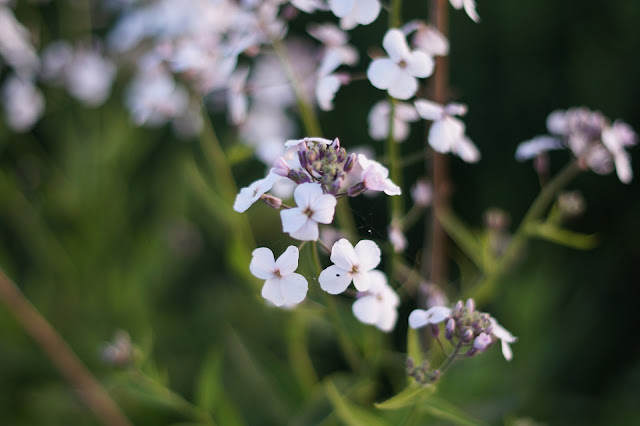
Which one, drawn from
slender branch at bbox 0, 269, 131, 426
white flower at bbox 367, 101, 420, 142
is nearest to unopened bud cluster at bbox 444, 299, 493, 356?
white flower at bbox 367, 101, 420, 142

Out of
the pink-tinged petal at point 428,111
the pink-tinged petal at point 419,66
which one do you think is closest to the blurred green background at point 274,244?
the pink-tinged petal at point 428,111

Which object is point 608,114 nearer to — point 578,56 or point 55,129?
point 578,56

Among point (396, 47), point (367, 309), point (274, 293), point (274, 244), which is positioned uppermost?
point (396, 47)

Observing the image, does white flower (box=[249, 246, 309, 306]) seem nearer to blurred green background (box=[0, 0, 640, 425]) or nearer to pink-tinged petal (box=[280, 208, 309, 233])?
pink-tinged petal (box=[280, 208, 309, 233])

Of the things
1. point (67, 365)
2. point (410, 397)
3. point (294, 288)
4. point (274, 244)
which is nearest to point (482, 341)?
point (410, 397)

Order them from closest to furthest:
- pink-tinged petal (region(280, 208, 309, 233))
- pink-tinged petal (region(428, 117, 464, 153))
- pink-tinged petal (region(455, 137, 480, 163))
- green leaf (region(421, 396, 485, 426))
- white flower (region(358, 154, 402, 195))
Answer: pink-tinged petal (region(280, 208, 309, 233)) < white flower (region(358, 154, 402, 195)) < green leaf (region(421, 396, 485, 426)) < pink-tinged petal (region(428, 117, 464, 153)) < pink-tinged petal (region(455, 137, 480, 163))

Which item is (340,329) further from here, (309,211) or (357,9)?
(357,9)

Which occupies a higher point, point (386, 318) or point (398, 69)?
point (398, 69)

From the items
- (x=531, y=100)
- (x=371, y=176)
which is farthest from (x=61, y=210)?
(x=531, y=100)
